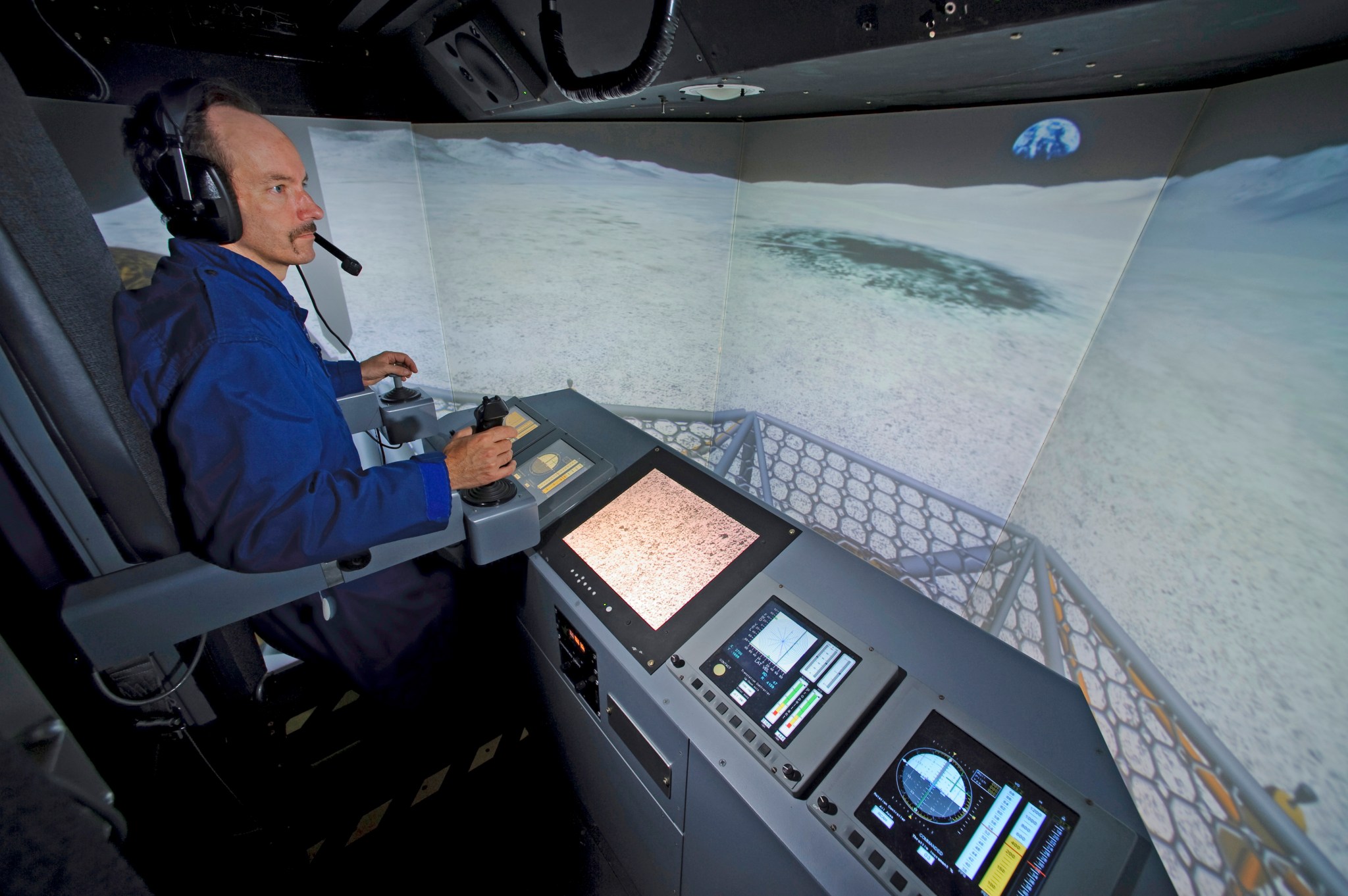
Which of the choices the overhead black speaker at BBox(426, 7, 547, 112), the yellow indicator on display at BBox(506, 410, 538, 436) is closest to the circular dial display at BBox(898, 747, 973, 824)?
the yellow indicator on display at BBox(506, 410, 538, 436)

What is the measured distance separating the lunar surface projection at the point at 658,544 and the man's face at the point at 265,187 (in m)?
0.93

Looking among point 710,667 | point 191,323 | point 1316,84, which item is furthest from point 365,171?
point 1316,84

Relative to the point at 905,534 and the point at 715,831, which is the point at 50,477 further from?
the point at 905,534

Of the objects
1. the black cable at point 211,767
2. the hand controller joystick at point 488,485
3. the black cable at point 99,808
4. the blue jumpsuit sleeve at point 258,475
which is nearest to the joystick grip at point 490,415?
the hand controller joystick at point 488,485

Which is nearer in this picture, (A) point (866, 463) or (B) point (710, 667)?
(B) point (710, 667)

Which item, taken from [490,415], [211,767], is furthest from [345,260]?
[211,767]

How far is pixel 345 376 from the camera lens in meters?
1.60

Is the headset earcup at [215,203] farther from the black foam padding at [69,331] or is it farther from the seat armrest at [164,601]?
the seat armrest at [164,601]

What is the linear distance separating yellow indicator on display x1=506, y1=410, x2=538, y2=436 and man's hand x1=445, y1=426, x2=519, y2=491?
0.56 metres

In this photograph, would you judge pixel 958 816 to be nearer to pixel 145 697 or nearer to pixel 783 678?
pixel 783 678

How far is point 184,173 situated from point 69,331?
35 centimetres

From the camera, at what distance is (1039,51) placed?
0.77 meters

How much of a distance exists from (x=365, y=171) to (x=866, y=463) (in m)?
2.66

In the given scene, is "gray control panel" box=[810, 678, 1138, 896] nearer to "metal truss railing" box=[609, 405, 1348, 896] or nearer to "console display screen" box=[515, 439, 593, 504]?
"metal truss railing" box=[609, 405, 1348, 896]
